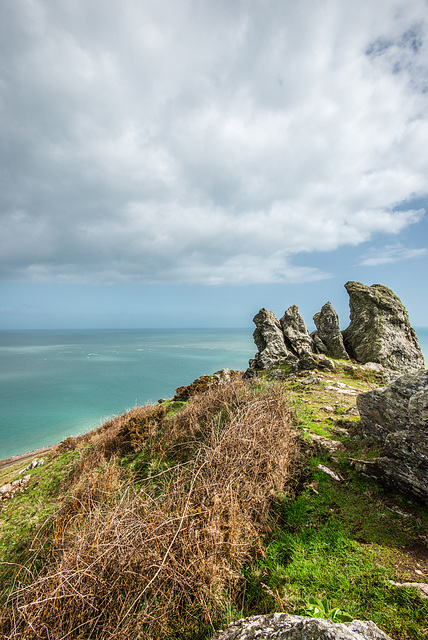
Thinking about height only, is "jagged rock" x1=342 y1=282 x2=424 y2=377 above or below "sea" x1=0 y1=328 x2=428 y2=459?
above

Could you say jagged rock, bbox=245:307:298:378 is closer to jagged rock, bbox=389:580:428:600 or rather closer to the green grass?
the green grass

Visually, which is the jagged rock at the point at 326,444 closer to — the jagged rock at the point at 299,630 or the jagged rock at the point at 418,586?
the jagged rock at the point at 418,586

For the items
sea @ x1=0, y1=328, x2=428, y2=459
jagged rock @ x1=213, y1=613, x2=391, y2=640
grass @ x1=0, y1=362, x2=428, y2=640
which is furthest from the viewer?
sea @ x1=0, y1=328, x2=428, y2=459

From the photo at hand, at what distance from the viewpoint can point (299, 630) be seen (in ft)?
7.97

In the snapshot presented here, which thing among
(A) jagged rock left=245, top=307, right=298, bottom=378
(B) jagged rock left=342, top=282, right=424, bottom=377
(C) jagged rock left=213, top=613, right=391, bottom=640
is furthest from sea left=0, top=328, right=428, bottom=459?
(C) jagged rock left=213, top=613, right=391, bottom=640

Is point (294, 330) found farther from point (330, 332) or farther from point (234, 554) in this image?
point (234, 554)

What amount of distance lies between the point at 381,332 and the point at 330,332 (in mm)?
2659

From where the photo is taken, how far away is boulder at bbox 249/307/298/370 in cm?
1512

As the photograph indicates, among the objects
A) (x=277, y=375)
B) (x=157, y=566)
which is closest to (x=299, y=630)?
(x=157, y=566)

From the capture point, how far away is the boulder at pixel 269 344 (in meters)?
15.1

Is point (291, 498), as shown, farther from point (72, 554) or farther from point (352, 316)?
point (352, 316)

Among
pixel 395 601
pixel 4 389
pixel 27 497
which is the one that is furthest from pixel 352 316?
pixel 4 389

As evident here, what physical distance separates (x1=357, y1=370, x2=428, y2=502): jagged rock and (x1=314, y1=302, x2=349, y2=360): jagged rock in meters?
9.58

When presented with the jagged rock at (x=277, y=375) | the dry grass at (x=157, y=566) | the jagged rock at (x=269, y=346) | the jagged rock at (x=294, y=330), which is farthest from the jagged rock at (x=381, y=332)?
the dry grass at (x=157, y=566)
